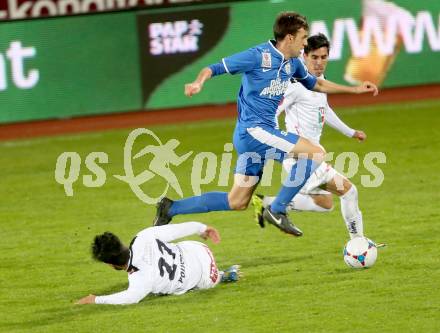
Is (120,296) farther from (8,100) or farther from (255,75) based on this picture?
(8,100)

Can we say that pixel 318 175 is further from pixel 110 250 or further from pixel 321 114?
pixel 110 250

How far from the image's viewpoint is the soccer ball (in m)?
8.17

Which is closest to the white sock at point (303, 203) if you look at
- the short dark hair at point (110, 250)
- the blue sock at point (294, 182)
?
the blue sock at point (294, 182)

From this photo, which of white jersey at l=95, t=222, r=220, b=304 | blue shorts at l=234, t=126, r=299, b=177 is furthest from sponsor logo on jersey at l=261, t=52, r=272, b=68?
white jersey at l=95, t=222, r=220, b=304

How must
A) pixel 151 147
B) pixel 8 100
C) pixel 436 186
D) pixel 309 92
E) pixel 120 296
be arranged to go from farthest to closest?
pixel 8 100 < pixel 151 147 < pixel 436 186 < pixel 309 92 < pixel 120 296

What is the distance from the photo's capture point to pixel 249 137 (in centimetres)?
860

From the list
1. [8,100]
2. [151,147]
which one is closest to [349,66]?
[151,147]

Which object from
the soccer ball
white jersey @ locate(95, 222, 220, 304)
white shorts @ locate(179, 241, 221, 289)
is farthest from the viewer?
the soccer ball

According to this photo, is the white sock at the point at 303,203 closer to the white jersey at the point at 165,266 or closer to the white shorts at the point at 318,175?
the white shorts at the point at 318,175

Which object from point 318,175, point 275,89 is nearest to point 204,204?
point 318,175

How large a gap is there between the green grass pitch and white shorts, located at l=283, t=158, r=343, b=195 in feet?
1.67

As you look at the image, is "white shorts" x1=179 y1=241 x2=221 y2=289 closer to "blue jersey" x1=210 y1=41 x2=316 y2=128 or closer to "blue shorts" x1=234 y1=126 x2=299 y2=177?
"blue shorts" x1=234 y1=126 x2=299 y2=177

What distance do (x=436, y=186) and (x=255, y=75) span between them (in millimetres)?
3566

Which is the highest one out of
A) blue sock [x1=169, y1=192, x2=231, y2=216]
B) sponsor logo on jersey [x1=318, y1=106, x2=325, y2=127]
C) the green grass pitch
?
sponsor logo on jersey [x1=318, y1=106, x2=325, y2=127]
